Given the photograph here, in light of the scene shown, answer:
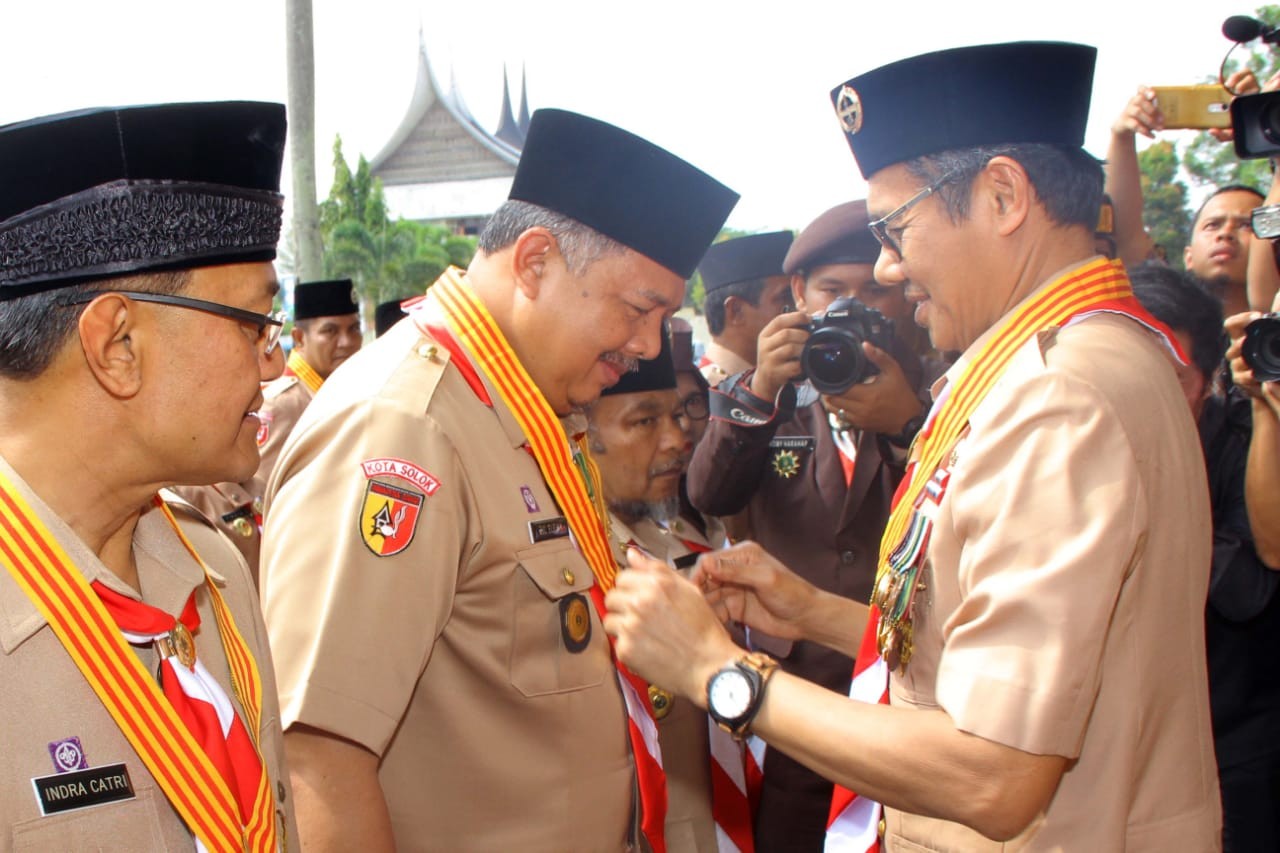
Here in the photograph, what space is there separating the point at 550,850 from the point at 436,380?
0.93 meters

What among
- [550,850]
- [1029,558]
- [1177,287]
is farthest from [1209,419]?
[550,850]

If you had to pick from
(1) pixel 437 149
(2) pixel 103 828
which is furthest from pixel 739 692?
(1) pixel 437 149

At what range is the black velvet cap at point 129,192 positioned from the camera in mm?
1253

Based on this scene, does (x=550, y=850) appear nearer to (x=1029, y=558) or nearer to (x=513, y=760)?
(x=513, y=760)

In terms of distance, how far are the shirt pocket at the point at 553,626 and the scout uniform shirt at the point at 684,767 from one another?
0.47 meters

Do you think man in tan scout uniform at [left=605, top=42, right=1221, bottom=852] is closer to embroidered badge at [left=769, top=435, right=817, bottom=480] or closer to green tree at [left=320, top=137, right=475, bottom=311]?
embroidered badge at [left=769, top=435, right=817, bottom=480]

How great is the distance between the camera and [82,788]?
1.22 metres

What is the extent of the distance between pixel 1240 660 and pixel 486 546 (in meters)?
2.48

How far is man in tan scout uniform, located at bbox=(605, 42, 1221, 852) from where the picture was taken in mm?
1478

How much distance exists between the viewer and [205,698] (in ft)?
4.60

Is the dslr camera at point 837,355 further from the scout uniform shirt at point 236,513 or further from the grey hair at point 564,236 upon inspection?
the scout uniform shirt at point 236,513

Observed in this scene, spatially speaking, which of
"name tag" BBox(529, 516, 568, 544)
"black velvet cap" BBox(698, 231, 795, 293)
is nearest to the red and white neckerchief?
"name tag" BBox(529, 516, 568, 544)

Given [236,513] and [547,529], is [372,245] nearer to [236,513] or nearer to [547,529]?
[236,513]

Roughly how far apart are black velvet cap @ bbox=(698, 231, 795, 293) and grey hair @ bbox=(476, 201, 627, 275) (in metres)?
2.37
